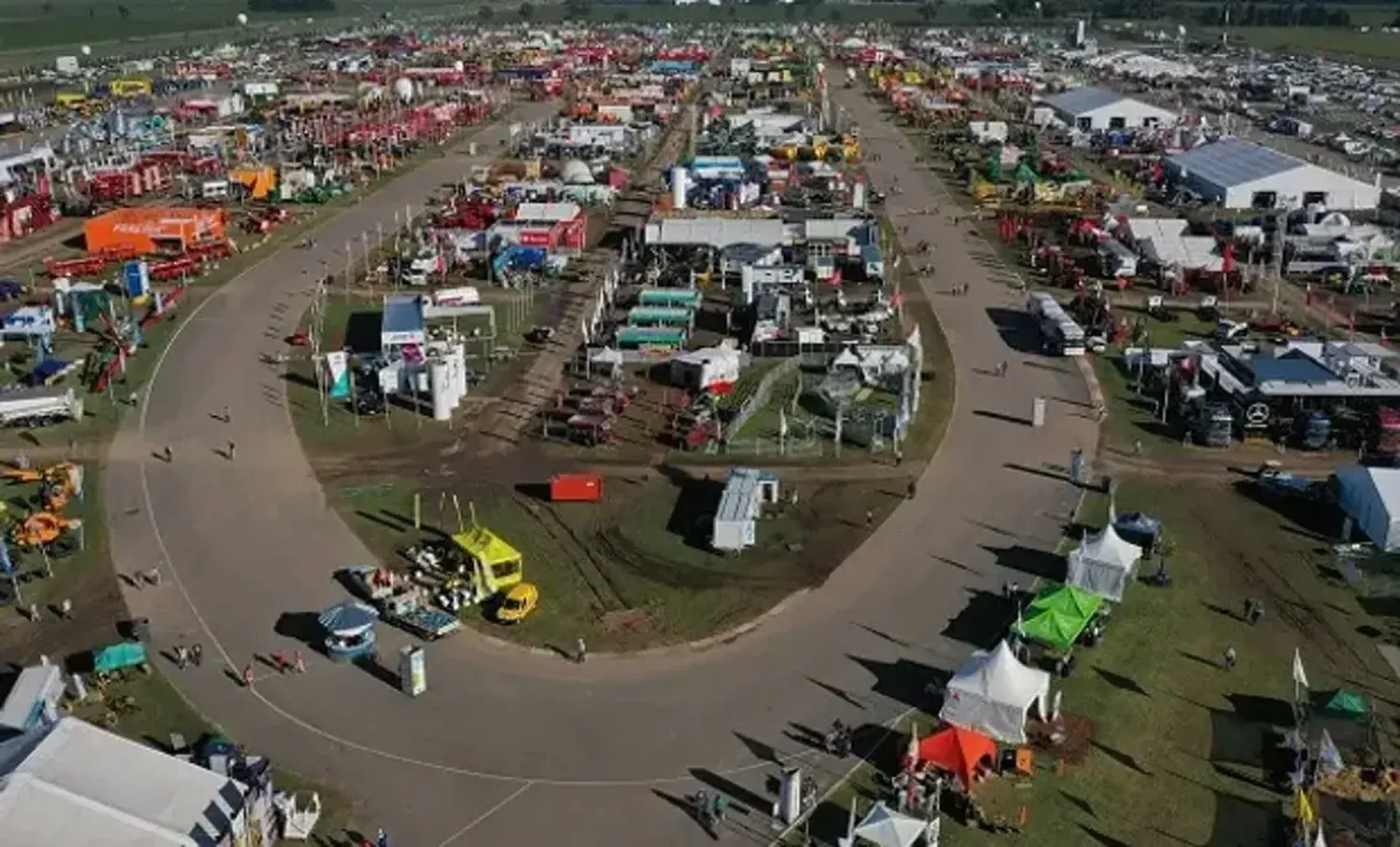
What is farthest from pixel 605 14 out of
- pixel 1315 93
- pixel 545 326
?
pixel 545 326

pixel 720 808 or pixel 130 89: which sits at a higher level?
pixel 130 89

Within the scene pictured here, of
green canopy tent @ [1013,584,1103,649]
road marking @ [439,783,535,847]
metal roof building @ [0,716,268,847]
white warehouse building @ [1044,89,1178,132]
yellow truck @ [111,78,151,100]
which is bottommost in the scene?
road marking @ [439,783,535,847]

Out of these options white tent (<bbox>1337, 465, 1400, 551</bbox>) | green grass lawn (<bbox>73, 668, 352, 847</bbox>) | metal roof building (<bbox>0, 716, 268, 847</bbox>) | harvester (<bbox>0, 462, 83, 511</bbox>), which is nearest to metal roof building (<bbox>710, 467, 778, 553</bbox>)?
green grass lawn (<bbox>73, 668, 352, 847</bbox>)

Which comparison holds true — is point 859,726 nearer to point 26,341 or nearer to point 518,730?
point 518,730

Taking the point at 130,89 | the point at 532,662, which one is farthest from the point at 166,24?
the point at 532,662

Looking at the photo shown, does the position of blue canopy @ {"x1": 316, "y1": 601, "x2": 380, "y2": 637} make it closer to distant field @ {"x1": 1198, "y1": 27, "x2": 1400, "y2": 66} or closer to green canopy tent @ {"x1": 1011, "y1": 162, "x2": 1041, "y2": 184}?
green canopy tent @ {"x1": 1011, "y1": 162, "x2": 1041, "y2": 184}

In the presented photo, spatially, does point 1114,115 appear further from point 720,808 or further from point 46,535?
point 720,808
